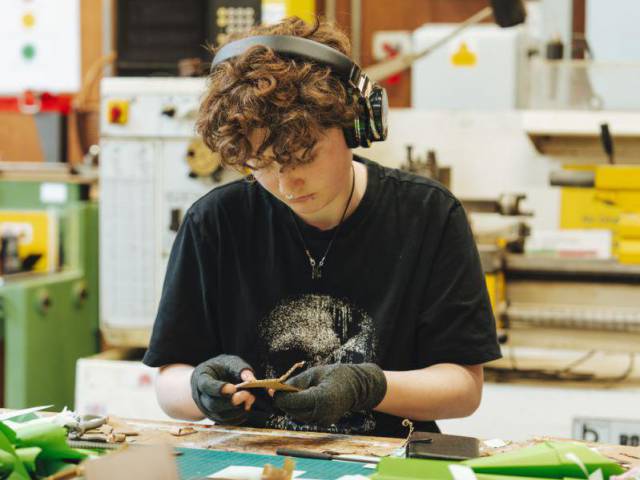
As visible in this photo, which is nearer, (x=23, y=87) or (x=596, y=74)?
(x=596, y=74)

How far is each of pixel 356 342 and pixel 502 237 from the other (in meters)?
1.16

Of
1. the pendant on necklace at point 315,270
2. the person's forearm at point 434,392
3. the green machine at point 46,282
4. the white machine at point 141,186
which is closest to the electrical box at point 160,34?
the white machine at point 141,186

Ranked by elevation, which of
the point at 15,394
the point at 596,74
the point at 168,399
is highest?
the point at 596,74

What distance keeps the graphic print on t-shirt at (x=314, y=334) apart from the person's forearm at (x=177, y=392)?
12cm

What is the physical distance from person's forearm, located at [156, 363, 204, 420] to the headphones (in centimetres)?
42

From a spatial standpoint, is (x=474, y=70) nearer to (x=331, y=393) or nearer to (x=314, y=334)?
(x=314, y=334)

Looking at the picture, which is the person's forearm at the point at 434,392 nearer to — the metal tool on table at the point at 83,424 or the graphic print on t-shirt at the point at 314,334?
the graphic print on t-shirt at the point at 314,334

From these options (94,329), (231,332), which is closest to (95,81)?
(94,329)

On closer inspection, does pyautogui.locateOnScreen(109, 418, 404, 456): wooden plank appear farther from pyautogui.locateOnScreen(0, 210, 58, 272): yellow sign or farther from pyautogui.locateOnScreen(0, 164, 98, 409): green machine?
pyautogui.locateOnScreen(0, 210, 58, 272): yellow sign

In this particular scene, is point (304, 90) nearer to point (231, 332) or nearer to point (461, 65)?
point (231, 332)

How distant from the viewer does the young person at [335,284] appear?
121 centimetres

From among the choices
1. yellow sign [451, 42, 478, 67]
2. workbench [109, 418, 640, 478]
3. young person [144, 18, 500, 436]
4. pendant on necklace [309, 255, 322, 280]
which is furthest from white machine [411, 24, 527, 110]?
workbench [109, 418, 640, 478]

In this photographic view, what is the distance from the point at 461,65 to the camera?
8.91ft

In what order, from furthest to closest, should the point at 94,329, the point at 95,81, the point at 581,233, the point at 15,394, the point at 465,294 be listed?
1. the point at 95,81
2. the point at 94,329
3. the point at 15,394
4. the point at 581,233
5. the point at 465,294
